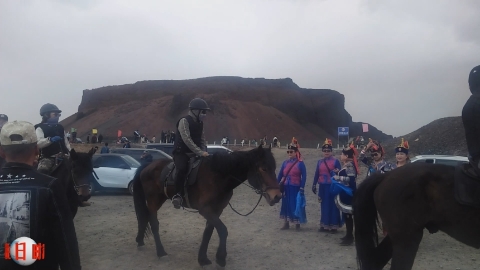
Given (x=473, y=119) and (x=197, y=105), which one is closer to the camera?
(x=473, y=119)

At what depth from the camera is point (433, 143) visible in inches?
1125

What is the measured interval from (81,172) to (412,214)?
4875mm

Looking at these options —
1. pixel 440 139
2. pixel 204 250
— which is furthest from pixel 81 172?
pixel 440 139

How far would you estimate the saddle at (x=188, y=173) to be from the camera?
6.94 metres

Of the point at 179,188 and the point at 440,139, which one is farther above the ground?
the point at 440,139

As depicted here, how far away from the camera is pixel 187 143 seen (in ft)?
22.8

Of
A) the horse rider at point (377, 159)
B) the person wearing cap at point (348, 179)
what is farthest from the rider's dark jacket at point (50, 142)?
the horse rider at point (377, 159)

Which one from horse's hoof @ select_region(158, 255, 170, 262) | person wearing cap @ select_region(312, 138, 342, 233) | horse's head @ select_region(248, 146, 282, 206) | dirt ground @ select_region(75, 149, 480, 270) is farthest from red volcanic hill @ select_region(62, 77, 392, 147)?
horse's head @ select_region(248, 146, 282, 206)

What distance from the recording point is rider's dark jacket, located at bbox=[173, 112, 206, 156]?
695cm

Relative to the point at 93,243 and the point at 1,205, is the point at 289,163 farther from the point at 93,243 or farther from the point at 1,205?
the point at 1,205

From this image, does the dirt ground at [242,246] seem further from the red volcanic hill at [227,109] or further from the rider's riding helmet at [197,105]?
the red volcanic hill at [227,109]

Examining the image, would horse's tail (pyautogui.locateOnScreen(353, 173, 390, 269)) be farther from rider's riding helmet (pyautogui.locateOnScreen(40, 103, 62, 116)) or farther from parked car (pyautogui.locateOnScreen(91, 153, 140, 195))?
parked car (pyautogui.locateOnScreen(91, 153, 140, 195))

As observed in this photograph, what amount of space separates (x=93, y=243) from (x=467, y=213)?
6.67 metres

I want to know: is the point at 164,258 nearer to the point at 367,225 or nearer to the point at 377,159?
the point at 367,225
